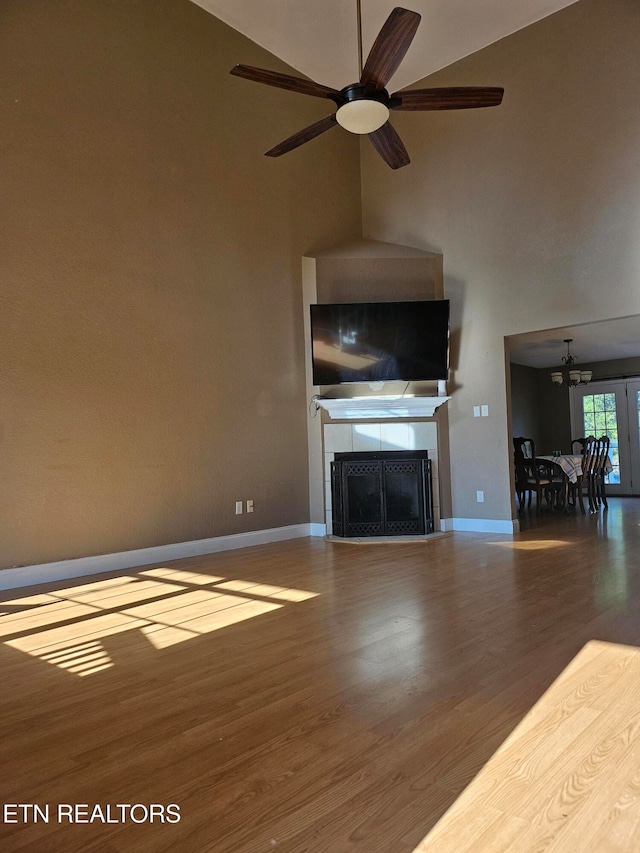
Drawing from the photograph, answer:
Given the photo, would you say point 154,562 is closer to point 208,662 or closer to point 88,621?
point 88,621

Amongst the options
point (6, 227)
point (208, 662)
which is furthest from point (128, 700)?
point (6, 227)

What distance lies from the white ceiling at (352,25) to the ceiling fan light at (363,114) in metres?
2.68

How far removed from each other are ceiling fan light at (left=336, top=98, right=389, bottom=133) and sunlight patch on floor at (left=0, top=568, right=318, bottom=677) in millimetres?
2865

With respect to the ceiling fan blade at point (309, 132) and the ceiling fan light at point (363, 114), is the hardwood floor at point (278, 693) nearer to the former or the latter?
the ceiling fan light at point (363, 114)

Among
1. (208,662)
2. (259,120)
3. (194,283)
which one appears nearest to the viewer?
(208,662)

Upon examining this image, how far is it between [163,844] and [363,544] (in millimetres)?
4054

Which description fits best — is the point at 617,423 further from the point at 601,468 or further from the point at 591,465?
the point at 591,465

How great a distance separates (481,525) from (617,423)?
5897 millimetres

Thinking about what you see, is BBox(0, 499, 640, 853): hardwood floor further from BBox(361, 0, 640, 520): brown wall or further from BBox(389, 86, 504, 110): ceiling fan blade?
BBox(389, 86, 504, 110): ceiling fan blade

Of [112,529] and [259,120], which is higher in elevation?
[259,120]

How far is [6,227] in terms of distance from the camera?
3.88m

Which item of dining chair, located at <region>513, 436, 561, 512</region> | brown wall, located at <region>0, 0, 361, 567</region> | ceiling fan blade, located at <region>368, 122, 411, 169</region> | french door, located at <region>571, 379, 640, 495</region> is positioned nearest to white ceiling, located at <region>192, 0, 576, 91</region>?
brown wall, located at <region>0, 0, 361, 567</region>

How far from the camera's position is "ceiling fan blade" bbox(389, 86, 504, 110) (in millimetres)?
3412

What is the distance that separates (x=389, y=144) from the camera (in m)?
3.96
